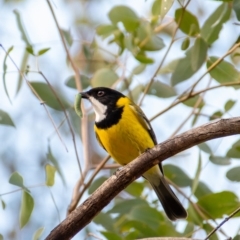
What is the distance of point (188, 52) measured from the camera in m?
3.77

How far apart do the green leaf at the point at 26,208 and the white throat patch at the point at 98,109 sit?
1.00m

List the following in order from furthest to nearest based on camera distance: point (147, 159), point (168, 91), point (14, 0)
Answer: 1. point (14, 0)
2. point (168, 91)
3. point (147, 159)

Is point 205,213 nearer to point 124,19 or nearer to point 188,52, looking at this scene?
point 188,52

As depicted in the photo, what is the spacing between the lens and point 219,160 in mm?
3742

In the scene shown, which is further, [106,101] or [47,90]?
[106,101]

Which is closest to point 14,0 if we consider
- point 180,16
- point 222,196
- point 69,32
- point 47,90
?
point 69,32

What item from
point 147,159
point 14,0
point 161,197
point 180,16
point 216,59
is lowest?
point 161,197

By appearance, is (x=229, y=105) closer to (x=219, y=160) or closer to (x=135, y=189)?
(x=219, y=160)

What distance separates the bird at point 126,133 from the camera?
3.89 meters

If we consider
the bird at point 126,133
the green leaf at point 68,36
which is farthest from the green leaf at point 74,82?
the green leaf at point 68,36

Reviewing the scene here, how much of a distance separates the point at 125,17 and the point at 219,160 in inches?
43.1

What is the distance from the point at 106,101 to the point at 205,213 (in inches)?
42.7

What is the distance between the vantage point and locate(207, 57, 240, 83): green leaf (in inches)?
144

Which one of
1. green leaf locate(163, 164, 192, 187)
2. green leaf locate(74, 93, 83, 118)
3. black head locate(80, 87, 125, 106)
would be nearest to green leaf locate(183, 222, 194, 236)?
green leaf locate(163, 164, 192, 187)
